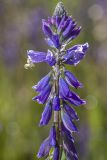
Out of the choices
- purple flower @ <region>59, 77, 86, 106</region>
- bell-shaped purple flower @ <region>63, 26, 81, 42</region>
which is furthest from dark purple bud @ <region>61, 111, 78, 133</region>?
bell-shaped purple flower @ <region>63, 26, 81, 42</region>

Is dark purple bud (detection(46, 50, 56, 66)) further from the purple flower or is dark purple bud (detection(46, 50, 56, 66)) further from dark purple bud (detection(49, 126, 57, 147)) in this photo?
dark purple bud (detection(49, 126, 57, 147))

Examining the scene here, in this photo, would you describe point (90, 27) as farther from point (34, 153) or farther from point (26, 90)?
point (34, 153)

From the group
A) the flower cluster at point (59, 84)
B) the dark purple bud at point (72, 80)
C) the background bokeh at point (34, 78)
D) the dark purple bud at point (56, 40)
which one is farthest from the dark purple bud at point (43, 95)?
the background bokeh at point (34, 78)

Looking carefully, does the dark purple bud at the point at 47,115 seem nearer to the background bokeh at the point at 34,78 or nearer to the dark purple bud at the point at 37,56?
the dark purple bud at the point at 37,56

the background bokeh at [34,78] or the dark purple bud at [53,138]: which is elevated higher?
the background bokeh at [34,78]

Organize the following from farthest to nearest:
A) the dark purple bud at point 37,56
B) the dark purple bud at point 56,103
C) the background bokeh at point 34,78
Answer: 1. the background bokeh at point 34,78
2. the dark purple bud at point 37,56
3. the dark purple bud at point 56,103

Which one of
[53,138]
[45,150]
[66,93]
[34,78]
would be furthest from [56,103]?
[34,78]
